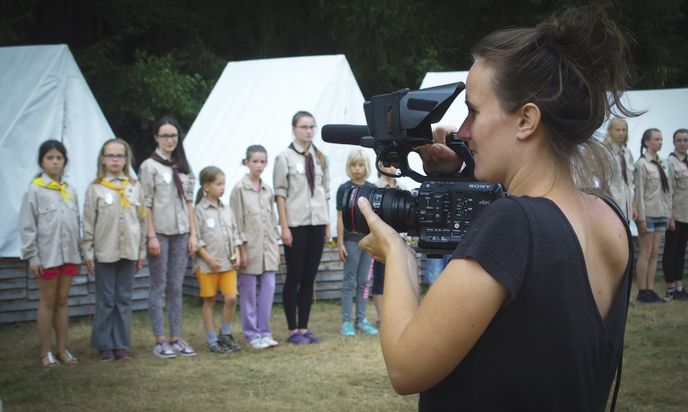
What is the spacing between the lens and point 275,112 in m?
9.47

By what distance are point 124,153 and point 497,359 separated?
17.1 ft

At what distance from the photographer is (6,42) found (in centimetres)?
1266

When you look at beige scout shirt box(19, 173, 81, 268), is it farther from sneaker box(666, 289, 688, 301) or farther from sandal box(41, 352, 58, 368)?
sneaker box(666, 289, 688, 301)

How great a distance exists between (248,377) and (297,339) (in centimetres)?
115

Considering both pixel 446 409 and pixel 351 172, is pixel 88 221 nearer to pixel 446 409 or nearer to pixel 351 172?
pixel 351 172

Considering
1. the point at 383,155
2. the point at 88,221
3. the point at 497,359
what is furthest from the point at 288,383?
the point at 497,359

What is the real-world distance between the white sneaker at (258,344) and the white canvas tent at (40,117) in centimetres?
279

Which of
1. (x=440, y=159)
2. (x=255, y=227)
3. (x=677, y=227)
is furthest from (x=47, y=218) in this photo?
(x=677, y=227)

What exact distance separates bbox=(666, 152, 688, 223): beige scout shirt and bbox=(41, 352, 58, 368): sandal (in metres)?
6.65

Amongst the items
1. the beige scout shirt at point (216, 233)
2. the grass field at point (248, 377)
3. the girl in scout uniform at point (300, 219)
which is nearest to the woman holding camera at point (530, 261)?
the grass field at point (248, 377)

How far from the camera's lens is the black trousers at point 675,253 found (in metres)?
8.88

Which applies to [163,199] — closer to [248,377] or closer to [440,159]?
[248,377]

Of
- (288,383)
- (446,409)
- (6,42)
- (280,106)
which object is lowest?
(288,383)

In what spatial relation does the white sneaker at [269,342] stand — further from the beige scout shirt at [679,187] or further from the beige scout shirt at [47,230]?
the beige scout shirt at [679,187]
